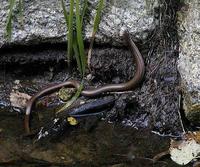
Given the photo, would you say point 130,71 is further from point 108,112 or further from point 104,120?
point 104,120

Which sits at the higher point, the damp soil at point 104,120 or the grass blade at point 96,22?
the grass blade at point 96,22

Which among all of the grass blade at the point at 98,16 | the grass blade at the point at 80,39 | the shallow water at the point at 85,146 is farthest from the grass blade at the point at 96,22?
the shallow water at the point at 85,146

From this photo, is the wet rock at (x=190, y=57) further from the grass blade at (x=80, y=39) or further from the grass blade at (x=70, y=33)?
the grass blade at (x=70, y=33)

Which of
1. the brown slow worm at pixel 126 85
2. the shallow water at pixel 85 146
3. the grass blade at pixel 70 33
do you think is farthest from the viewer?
the brown slow worm at pixel 126 85

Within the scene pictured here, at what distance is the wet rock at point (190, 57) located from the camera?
211 inches

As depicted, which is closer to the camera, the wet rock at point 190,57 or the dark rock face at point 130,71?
the wet rock at point 190,57

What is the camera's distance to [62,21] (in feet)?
19.5

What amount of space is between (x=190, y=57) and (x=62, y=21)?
1.43 meters

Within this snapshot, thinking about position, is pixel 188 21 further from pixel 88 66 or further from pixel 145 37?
pixel 88 66

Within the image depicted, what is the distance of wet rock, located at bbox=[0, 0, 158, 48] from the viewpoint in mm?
5809

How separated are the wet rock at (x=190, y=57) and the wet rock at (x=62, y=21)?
1.11 feet

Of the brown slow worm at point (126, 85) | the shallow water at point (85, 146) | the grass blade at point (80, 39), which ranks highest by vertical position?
the grass blade at point (80, 39)

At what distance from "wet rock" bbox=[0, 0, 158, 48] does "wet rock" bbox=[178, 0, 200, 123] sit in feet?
1.11

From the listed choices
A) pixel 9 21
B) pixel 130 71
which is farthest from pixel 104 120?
pixel 9 21
